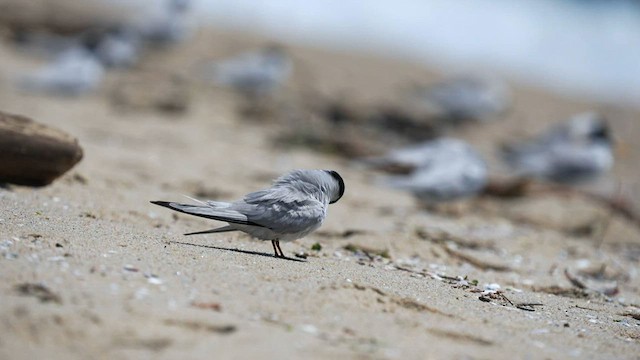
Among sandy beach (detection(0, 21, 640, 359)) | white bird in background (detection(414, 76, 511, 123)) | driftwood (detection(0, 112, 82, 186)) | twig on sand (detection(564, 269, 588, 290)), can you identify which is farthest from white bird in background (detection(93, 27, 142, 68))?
twig on sand (detection(564, 269, 588, 290))

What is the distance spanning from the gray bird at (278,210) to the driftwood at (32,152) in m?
1.12

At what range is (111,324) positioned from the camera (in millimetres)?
2314

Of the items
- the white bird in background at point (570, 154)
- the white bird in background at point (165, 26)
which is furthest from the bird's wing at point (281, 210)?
the white bird in background at point (165, 26)

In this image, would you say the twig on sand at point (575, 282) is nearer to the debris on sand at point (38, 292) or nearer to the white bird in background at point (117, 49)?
the debris on sand at point (38, 292)

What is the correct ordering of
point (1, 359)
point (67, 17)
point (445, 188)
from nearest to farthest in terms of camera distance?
point (1, 359), point (445, 188), point (67, 17)

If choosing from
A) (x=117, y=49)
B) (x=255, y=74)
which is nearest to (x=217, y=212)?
(x=255, y=74)

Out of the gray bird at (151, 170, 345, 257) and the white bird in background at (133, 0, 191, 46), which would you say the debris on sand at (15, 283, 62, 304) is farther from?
the white bird in background at (133, 0, 191, 46)

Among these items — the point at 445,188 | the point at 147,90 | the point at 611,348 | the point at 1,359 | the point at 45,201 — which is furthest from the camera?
the point at 147,90

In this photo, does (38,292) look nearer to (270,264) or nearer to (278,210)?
(270,264)

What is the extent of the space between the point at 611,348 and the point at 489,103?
800 centimetres

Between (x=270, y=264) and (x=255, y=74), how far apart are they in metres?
6.76

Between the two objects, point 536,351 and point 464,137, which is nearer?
point 536,351

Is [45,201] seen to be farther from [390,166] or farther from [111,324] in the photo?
[390,166]

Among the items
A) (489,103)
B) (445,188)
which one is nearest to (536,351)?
(445,188)
